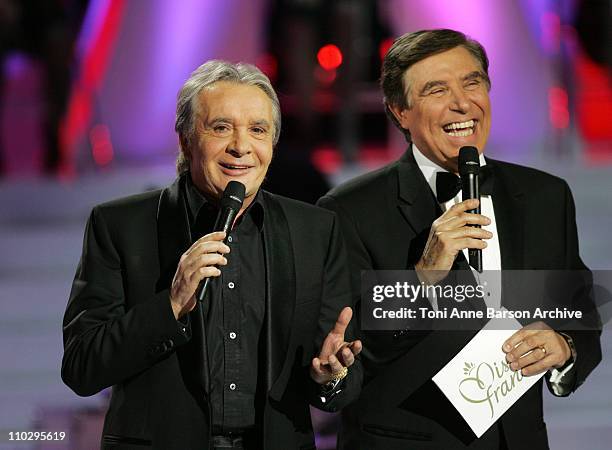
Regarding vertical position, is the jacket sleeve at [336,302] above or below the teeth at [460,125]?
below

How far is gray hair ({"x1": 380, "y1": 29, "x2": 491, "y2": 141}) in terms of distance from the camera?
2.74 meters

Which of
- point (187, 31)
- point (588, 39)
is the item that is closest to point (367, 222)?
point (187, 31)

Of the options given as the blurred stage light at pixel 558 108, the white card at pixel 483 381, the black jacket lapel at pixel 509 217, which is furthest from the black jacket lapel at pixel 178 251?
the blurred stage light at pixel 558 108

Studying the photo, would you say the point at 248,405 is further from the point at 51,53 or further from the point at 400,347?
the point at 51,53

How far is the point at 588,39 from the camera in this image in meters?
9.07

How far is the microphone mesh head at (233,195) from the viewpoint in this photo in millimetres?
2273

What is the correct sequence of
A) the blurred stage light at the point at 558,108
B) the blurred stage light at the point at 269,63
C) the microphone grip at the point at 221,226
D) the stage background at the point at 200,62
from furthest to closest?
the blurred stage light at the point at 269,63
the blurred stage light at the point at 558,108
the stage background at the point at 200,62
the microphone grip at the point at 221,226

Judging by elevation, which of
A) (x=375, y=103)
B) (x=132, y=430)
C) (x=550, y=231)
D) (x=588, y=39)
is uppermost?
(x=588, y=39)

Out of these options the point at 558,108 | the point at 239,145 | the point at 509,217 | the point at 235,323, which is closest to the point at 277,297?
the point at 235,323

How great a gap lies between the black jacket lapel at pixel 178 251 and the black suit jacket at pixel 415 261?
413mm

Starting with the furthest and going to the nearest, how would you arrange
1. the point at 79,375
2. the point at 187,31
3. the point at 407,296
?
the point at 187,31
the point at 407,296
the point at 79,375

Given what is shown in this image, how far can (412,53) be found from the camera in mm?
2754

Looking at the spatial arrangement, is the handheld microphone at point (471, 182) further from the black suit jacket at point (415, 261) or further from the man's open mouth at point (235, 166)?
the man's open mouth at point (235, 166)

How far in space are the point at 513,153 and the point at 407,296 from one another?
19.2 ft
